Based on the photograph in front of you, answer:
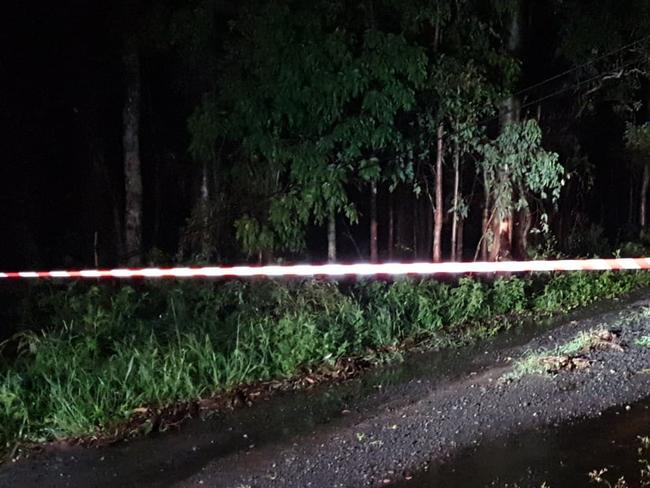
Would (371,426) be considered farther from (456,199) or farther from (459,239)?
(459,239)

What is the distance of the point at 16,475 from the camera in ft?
15.2

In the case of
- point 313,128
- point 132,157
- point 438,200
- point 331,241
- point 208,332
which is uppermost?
point 313,128

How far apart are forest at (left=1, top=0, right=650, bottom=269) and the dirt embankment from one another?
3366 millimetres

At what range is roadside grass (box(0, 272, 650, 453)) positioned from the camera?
5.48 m

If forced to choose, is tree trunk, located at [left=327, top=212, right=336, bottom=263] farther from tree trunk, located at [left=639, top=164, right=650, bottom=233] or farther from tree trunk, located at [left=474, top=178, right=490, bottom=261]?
tree trunk, located at [left=639, top=164, right=650, bottom=233]

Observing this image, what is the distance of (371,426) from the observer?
4.60 m

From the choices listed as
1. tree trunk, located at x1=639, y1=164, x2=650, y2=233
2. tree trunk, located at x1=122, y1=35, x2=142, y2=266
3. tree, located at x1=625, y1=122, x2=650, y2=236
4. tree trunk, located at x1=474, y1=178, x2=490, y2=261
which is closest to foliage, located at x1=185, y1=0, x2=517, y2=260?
tree trunk, located at x1=474, y1=178, x2=490, y2=261

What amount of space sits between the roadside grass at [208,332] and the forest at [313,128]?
1.07 m

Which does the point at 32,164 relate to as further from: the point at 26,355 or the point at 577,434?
the point at 577,434

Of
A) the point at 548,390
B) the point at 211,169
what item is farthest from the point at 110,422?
the point at 211,169

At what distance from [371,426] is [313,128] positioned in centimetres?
447

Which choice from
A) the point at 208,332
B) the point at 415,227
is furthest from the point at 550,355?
the point at 415,227

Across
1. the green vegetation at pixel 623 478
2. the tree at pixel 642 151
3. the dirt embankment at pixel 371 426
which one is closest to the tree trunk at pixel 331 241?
the dirt embankment at pixel 371 426

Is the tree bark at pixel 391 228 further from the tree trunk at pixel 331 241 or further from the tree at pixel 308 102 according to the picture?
the tree at pixel 308 102
